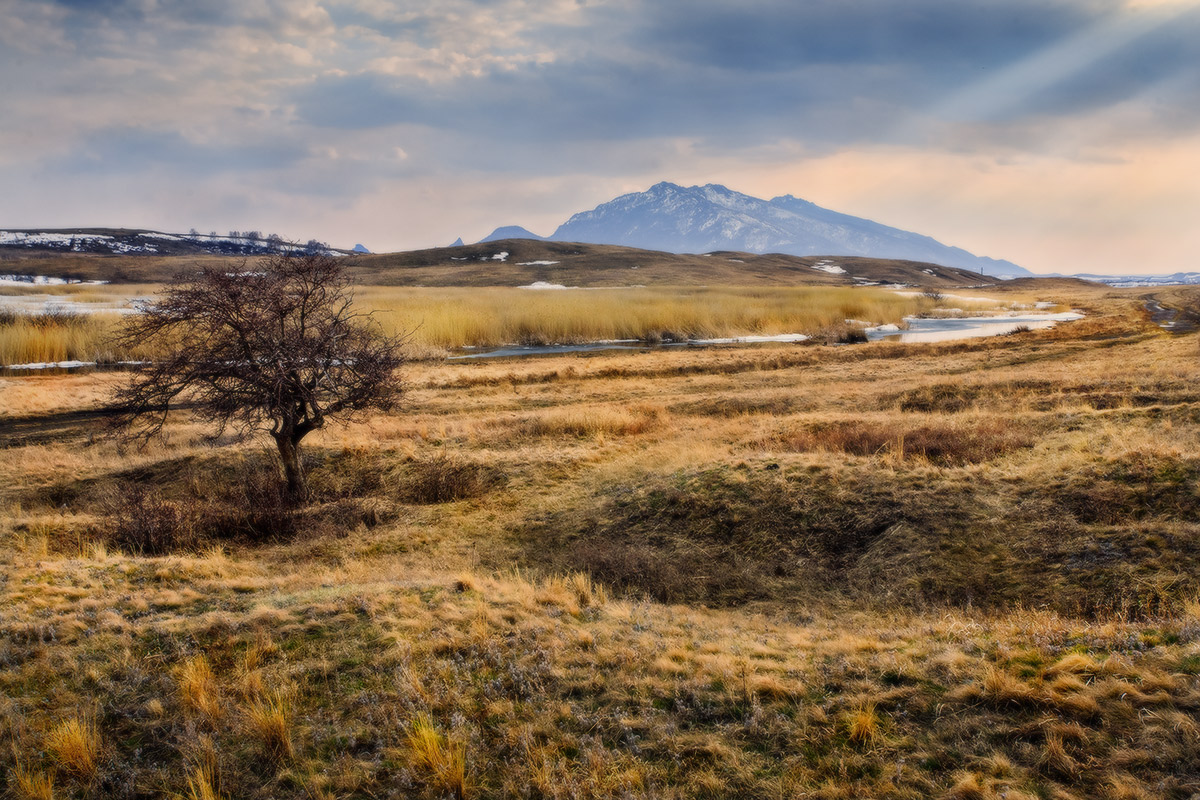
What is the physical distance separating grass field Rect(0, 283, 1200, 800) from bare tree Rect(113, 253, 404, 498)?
1919 millimetres

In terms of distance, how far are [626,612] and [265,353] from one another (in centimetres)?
762

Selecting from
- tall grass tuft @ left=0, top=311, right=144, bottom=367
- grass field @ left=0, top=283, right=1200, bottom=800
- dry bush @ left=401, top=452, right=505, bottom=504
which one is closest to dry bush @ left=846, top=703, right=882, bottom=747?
grass field @ left=0, top=283, right=1200, bottom=800

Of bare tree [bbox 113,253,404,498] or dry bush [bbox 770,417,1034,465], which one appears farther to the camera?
dry bush [bbox 770,417,1034,465]

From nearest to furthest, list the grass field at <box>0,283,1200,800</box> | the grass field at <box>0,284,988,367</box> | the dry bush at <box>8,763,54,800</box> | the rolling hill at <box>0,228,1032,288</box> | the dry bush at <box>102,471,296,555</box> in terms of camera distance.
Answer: the dry bush at <box>8,763,54,800</box>, the grass field at <box>0,283,1200,800</box>, the dry bush at <box>102,471,296,555</box>, the grass field at <box>0,284,988,367</box>, the rolling hill at <box>0,228,1032,288</box>

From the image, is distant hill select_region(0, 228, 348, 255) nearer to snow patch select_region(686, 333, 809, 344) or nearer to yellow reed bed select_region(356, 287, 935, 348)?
yellow reed bed select_region(356, 287, 935, 348)

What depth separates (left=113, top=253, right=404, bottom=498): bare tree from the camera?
10.2 metres

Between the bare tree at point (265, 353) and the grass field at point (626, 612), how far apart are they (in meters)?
1.92

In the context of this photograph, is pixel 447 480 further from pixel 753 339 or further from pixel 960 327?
pixel 960 327

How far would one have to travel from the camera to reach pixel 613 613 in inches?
271

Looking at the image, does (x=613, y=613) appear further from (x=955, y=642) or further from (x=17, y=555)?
(x=17, y=555)

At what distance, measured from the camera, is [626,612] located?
6.95 meters

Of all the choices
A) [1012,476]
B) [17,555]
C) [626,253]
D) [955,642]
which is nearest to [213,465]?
[17,555]

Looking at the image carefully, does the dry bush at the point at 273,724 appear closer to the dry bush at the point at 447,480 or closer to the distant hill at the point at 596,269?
the dry bush at the point at 447,480

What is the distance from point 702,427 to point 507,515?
21.9 feet
